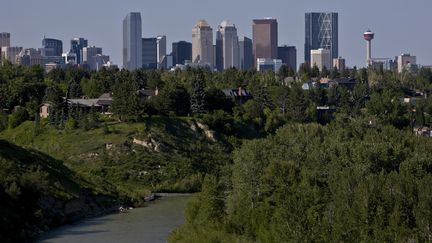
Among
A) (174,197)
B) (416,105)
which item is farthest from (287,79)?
(174,197)

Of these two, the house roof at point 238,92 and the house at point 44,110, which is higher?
the house roof at point 238,92

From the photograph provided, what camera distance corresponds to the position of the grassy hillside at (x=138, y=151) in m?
51.7

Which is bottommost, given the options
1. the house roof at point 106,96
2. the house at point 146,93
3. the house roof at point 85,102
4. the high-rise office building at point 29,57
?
the house roof at point 85,102

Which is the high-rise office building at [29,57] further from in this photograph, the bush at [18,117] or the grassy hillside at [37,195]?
the grassy hillside at [37,195]

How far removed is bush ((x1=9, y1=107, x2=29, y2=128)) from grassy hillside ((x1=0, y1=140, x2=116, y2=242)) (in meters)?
13.9

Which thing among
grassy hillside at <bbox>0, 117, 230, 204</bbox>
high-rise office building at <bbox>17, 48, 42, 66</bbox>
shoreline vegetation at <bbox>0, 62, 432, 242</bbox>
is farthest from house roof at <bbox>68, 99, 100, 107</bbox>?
high-rise office building at <bbox>17, 48, 42, 66</bbox>

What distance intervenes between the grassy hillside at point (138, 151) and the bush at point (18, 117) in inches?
32.7

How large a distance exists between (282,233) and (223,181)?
10.7m

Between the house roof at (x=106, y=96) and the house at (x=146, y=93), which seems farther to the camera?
the house at (x=146, y=93)

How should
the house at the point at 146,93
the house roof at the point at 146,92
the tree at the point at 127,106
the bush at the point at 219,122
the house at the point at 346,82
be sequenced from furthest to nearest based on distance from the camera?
the house at the point at 346,82 < the house roof at the point at 146,92 < the house at the point at 146,93 < the bush at the point at 219,122 < the tree at the point at 127,106

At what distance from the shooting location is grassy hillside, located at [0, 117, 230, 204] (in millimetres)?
51719

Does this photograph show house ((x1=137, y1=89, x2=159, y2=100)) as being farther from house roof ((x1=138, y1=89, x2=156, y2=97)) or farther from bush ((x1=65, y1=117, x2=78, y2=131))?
bush ((x1=65, y1=117, x2=78, y2=131))

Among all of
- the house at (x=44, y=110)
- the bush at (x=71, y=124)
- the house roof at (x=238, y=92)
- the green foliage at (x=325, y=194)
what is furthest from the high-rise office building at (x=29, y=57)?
the green foliage at (x=325, y=194)

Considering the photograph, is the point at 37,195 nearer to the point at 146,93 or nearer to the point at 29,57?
the point at 146,93
